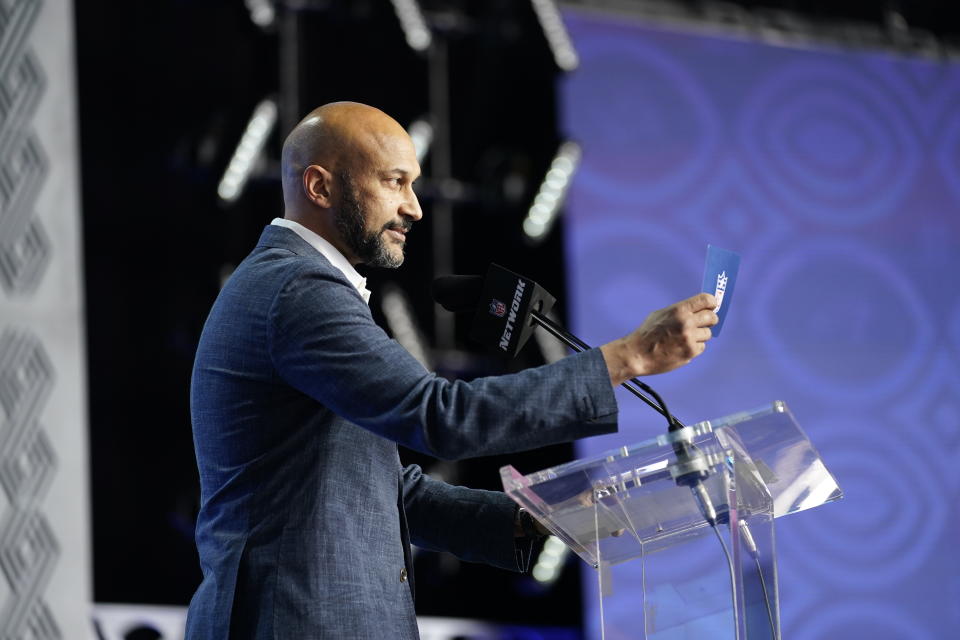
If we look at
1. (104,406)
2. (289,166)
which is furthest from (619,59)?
(289,166)

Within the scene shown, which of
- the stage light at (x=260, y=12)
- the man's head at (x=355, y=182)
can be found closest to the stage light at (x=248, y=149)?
the stage light at (x=260, y=12)

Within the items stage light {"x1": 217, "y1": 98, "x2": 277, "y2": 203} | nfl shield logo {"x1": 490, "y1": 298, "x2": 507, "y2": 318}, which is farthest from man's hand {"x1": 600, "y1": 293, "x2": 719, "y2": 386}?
stage light {"x1": 217, "y1": 98, "x2": 277, "y2": 203}

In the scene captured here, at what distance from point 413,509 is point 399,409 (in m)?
0.58

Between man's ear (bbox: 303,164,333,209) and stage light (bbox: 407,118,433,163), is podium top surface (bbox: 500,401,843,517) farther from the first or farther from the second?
stage light (bbox: 407,118,433,163)

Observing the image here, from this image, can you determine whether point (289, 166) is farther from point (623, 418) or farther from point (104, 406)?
point (623, 418)

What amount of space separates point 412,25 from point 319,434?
11.3 feet

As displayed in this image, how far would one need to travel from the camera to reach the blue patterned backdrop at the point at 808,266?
18.2 ft

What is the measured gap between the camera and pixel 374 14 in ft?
18.0

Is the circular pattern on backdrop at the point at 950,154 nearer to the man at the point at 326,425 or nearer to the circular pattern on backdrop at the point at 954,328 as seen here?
the circular pattern on backdrop at the point at 954,328

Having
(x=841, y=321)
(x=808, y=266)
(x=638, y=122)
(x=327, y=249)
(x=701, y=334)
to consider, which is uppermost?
(x=638, y=122)

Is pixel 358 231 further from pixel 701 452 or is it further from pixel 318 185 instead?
pixel 701 452

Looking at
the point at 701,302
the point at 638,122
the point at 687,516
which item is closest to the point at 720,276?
the point at 701,302

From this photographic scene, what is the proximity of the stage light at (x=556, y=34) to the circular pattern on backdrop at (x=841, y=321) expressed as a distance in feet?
4.49

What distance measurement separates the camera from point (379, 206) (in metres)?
2.42
